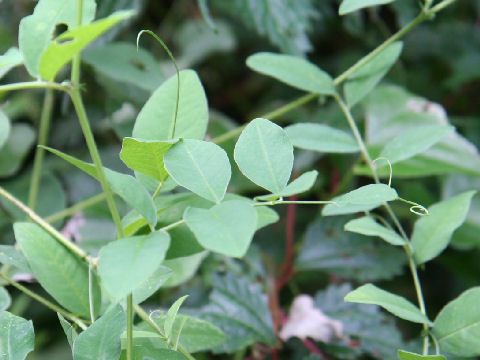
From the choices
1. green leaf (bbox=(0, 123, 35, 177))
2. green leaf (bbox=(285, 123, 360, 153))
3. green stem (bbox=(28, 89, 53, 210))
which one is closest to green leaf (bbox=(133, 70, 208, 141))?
green leaf (bbox=(285, 123, 360, 153))

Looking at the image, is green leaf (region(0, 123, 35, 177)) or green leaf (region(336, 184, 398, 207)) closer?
green leaf (region(336, 184, 398, 207))

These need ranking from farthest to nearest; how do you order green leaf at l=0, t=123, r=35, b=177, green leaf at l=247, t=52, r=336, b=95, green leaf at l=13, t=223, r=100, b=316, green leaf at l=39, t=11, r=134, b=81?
green leaf at l=0, t=123, r=35, b=177 < green leaf at l=247, t=52, r=336, b=95 < green leaf at l=13, t=223, r=100, b=316 < green leaf at l=39, t=11, r=134, b=81

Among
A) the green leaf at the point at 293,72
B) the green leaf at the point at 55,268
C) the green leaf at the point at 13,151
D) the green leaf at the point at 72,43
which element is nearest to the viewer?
the green leaf at the point at 72,43

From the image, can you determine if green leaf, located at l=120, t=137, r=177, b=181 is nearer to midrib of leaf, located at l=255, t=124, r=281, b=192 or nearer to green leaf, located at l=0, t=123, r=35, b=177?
midrib of leaf, located at l=255, t=124, r=281, b=192

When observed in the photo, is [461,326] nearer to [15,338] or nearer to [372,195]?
[372,195]

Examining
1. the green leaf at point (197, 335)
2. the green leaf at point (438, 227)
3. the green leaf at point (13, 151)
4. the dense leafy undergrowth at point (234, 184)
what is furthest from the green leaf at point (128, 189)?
the green leaf at point (13, 151)

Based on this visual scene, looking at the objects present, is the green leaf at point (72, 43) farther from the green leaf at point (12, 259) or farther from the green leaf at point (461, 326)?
the green leaf at point (461, 326)

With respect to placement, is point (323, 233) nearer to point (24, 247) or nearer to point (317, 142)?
point (317, 142)
